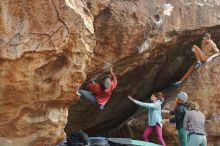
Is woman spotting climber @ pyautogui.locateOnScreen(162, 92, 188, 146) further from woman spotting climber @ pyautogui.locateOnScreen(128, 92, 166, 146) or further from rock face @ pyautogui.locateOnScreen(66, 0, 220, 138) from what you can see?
rock face @ pyautogui.locateOnScreen(66, 0, 220, 138)

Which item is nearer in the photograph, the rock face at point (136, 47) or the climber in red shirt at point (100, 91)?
the climber in red shirt at point (100, 91)

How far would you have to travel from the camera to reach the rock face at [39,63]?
825cm

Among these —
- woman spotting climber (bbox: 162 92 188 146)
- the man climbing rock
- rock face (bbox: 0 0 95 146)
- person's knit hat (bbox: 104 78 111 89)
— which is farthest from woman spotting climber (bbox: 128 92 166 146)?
rock face (bbox: 0 0 95 146)

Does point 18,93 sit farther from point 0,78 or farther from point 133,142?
point 133,142

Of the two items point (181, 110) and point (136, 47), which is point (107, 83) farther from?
point (181, 110)

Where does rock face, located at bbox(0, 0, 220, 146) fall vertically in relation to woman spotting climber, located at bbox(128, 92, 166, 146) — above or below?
above

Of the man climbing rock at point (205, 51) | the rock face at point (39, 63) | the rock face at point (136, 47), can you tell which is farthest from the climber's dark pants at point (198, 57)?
the rock face at point (39, 63)

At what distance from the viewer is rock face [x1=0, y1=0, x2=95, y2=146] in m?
8.25

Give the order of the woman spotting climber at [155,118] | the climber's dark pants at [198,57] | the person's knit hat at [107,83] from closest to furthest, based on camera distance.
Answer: the person's knit hat at [107,83] → the woman spotting climber at [155,118] → the climber's dark pants at [198,57]

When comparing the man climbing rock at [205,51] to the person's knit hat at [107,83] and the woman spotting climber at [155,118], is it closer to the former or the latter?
the woman spotting climber at [155,118]

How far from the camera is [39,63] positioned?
856cm

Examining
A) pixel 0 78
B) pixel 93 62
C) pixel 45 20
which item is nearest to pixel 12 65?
pixel 0 78

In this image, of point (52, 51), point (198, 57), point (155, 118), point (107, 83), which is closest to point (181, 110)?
point (155, 118)

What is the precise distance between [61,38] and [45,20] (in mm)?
406
